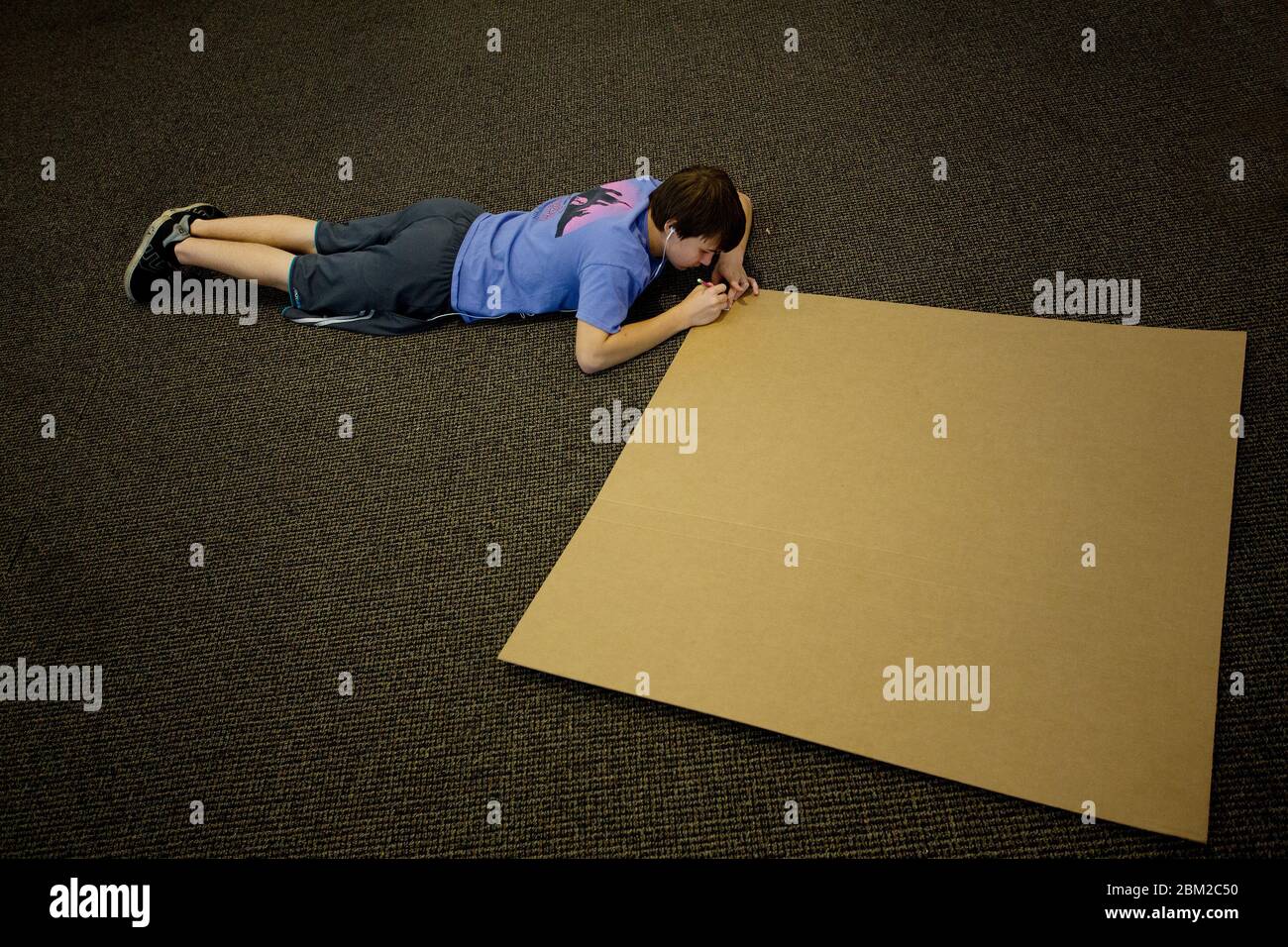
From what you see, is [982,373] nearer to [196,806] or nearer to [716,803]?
[716,803]

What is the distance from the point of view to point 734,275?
4.69 feet

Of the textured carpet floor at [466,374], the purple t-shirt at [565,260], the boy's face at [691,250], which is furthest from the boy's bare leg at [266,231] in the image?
the boy's face at [691,250]

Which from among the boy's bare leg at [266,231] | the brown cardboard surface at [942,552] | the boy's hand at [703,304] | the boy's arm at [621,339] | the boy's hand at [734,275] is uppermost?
the boy's bare leg at [266,231]

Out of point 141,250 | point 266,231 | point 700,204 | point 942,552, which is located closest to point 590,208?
point 700,204

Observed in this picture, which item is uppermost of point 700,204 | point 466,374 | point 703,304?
point 700,204

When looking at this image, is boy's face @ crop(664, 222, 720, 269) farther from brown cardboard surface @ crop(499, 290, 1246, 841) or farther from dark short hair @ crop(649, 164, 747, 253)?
brown cardboard surface @ crop(499, 290, 1246, 841)

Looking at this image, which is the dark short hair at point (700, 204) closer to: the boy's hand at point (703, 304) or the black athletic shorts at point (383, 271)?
the boy's hand at point (703, 304)

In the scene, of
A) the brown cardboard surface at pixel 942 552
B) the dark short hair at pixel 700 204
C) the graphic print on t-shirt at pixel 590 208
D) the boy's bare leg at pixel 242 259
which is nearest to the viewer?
the brown cardboard surface at pixel 942 552

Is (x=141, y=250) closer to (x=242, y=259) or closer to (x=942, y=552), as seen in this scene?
(x=242, y=259)

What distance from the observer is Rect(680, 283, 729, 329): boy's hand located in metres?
1.37

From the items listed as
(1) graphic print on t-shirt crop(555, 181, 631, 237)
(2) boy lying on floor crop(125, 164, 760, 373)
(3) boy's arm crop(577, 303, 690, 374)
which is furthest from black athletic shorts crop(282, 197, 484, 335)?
(3) boy's arm crop(577, 303, 690, 374)

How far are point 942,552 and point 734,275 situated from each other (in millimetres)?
599

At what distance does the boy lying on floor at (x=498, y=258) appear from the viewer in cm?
131
